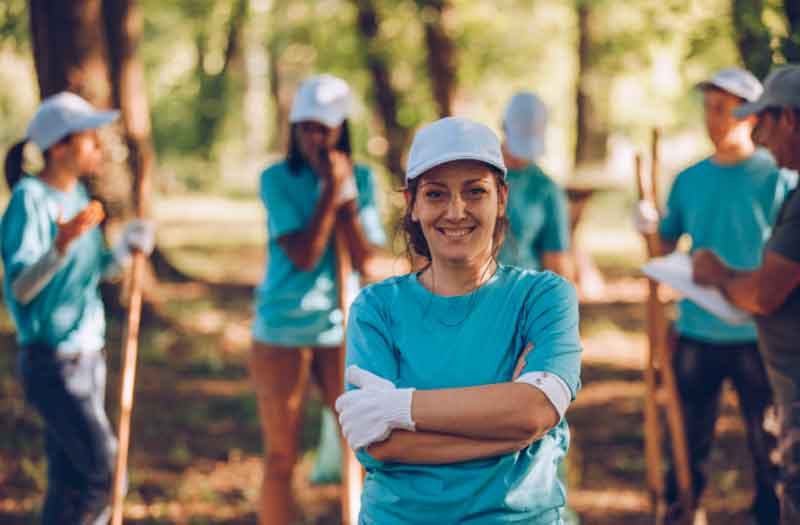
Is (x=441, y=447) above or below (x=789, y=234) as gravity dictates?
below

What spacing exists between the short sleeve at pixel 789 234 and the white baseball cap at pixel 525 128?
1.59 meters

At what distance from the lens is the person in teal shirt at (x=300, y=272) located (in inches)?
177

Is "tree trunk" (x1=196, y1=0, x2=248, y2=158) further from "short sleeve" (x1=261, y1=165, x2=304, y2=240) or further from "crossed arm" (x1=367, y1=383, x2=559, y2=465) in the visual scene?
"crossed arm" (x1=367, y1=383, x2=559, y2=465)

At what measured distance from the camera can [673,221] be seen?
488 centimetres

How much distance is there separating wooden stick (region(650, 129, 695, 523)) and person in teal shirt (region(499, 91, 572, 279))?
461 millimetres

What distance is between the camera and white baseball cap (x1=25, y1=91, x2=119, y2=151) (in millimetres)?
4238

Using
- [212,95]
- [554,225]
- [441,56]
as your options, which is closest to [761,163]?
[554,225]

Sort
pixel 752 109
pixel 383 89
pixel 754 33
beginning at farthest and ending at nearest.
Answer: pixel 383 89 < pixel 754 33 < pixel 752 109

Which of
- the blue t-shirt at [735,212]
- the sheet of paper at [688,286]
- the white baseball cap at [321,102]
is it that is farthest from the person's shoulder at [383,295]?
the blue t-shirt at [735,212]

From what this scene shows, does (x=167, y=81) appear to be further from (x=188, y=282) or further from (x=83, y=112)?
(x=83, y=112)

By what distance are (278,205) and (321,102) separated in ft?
1.64

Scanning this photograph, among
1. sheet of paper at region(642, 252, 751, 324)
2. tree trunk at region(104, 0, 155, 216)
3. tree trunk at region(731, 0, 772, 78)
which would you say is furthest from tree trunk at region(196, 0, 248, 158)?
sheet of paper at region(642, 252, 751, 324)

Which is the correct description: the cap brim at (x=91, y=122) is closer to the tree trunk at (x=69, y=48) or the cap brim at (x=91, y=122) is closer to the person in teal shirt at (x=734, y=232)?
the person in teal shirt at (x=734, y=232)

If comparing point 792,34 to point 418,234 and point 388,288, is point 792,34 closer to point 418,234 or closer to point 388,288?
point 418,234
